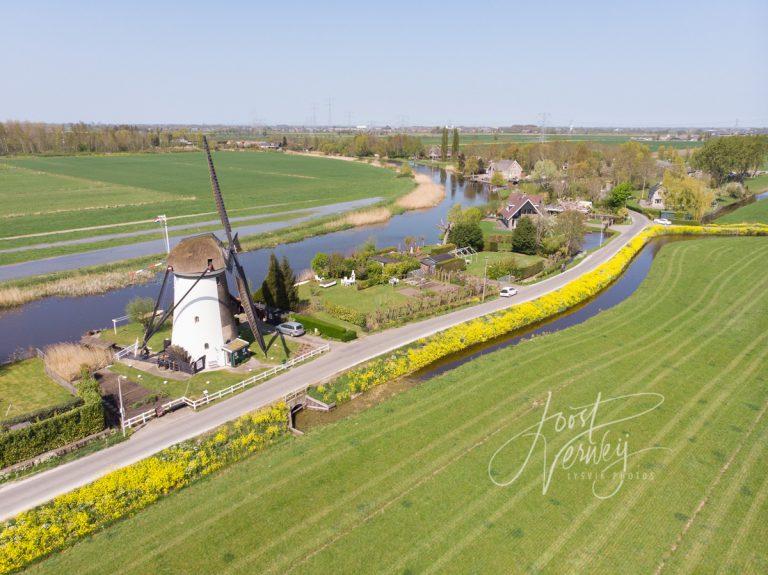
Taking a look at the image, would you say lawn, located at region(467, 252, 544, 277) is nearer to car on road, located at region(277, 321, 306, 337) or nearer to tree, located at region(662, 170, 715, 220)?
car on road, located at region(277, 321, 306, 337)

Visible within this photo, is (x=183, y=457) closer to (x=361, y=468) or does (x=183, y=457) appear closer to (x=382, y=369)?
(x=361, y=468)

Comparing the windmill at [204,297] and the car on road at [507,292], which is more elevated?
the windmill at [204,297]

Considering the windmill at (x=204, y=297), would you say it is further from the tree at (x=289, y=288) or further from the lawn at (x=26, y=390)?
the tree at (x=289, y=288)

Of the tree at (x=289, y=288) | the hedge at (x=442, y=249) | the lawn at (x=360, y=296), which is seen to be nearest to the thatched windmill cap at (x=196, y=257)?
the tree at (x=289, y=288)

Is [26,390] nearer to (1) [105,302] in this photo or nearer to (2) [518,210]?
(1) [105,302]

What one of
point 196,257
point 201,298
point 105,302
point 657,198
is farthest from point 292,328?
point 657,198

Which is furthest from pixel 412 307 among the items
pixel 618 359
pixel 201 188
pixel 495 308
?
pixel 201 188
